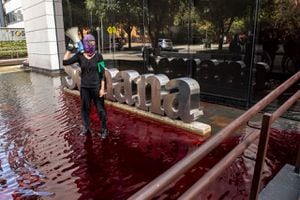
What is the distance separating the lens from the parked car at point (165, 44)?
843 centimetres

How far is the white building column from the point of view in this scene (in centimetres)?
1277

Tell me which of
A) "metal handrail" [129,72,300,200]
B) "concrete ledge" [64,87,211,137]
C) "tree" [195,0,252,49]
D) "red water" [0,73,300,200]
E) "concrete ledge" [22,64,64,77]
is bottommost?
"red water" [0,73,300,200]

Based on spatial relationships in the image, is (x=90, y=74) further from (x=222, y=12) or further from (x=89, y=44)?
(x=222, y=12)

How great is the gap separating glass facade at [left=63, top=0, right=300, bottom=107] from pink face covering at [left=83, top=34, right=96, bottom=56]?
3.59 meters

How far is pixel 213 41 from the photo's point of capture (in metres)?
7.45

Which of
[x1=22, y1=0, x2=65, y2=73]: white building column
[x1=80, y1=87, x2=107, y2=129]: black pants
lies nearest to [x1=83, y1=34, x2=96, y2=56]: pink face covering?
[x1=80, y1=87, x2=107, y2=129]: black pants

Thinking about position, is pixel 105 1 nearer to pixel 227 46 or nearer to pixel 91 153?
pixel 227 46

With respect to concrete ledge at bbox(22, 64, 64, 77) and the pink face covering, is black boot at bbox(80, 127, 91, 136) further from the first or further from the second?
concrete ledge at bbox(22, 64, 64, 77)

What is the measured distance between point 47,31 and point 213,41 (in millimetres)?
8496

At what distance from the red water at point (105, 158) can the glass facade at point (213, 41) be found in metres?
1.95

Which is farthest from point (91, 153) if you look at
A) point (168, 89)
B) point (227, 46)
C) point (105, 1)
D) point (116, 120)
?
point (105, 1)

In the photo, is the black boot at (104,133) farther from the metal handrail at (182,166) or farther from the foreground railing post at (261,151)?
the metal handrail at (182,166)

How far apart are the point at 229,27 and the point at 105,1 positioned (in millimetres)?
A: 5126

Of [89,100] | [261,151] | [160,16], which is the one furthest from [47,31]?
[261,151]
